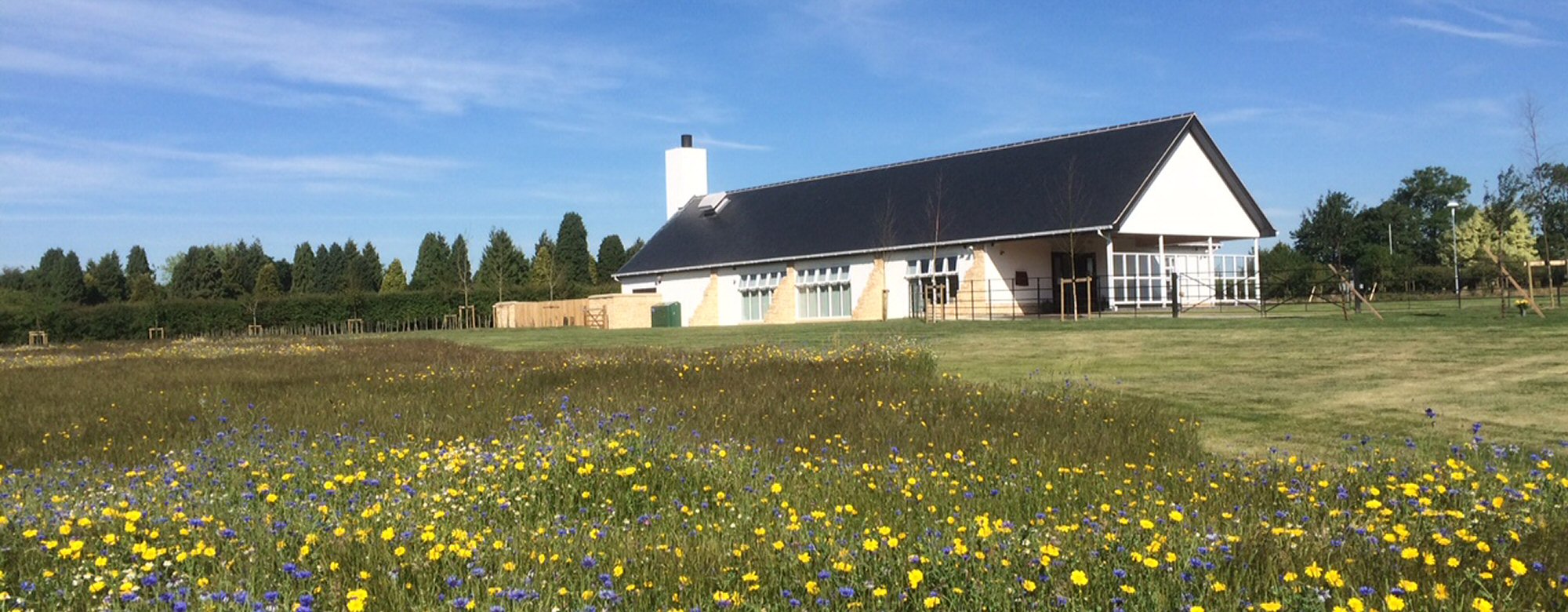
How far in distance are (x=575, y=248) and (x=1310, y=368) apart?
61037mm

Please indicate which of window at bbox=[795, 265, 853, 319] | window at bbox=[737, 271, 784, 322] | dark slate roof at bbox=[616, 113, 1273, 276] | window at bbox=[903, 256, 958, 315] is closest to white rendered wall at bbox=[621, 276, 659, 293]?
dark slate roof at bbox=[616, 113, 1273, 276]

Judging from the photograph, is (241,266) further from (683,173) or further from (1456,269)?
(1456,269)

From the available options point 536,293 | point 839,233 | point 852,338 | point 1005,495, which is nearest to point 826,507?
point 1005,495

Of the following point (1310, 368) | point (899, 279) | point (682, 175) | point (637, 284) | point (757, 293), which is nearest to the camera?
point (1310, 368)

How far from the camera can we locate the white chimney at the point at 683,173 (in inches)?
2255

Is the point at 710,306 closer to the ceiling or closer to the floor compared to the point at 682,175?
closer to the floor

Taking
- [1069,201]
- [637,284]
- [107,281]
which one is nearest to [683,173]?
[637,284]

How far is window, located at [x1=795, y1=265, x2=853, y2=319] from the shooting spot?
1690 inches

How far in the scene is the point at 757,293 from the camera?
46719 mm

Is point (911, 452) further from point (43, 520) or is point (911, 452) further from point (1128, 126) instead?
point (1128, 126)

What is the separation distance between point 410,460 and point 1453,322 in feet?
61.3

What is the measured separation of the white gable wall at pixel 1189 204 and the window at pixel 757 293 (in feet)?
48.7

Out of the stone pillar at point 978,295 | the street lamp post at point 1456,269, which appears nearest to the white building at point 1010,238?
the stone pillar at point 978,295

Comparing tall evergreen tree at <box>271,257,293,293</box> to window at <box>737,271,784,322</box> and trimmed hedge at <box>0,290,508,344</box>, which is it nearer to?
trimmed hedge at <box>0,290,508,344</box>
